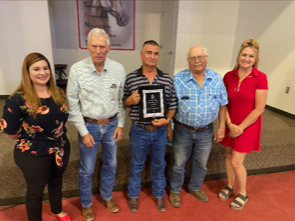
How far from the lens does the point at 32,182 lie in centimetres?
144

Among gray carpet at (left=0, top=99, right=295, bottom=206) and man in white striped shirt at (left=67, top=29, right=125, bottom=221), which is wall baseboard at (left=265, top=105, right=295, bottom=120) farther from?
man in white striped shirt at (left=67, top=29, right=125, bottom=221)

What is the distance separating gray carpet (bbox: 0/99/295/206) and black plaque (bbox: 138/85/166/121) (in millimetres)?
721

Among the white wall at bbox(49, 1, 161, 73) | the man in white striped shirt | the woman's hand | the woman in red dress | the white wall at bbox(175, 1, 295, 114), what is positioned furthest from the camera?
the white wall at bbox(49, 1, 161, 73)

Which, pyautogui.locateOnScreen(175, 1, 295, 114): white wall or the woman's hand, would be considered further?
pyautogui.locateOnScreen(175, 1, 295, 114): white wall

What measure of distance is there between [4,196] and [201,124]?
1.90 meters

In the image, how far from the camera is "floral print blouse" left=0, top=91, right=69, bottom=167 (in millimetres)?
1317

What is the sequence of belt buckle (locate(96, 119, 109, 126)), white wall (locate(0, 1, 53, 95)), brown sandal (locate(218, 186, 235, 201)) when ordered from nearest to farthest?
1. belt buckle (locate(96, 119, 109, 126))
2. brown sandal (locate(218, 186, 235, 201))
3. white wall (locate(0, 1, 53, 95))

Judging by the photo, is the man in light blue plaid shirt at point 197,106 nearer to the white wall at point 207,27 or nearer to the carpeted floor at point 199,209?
the carpeted floor at point 199,209

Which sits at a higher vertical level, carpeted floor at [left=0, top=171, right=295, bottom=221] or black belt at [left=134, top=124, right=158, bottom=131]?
black belt at [left=134, top=124, right=158, bottom=131]

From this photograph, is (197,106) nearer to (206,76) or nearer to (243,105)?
(206,76)

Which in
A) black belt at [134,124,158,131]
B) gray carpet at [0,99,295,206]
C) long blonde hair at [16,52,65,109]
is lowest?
gray carpet at [0,99,295,206]

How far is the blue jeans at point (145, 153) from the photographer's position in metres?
1.75

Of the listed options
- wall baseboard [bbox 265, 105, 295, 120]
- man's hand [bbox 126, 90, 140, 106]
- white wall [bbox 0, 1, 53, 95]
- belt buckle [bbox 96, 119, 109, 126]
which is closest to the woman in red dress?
man's hand [bbox 126, 90, 140, 106]

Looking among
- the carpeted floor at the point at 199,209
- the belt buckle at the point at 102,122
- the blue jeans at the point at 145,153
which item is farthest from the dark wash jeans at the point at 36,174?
the blue jeans at the point at 145,153
